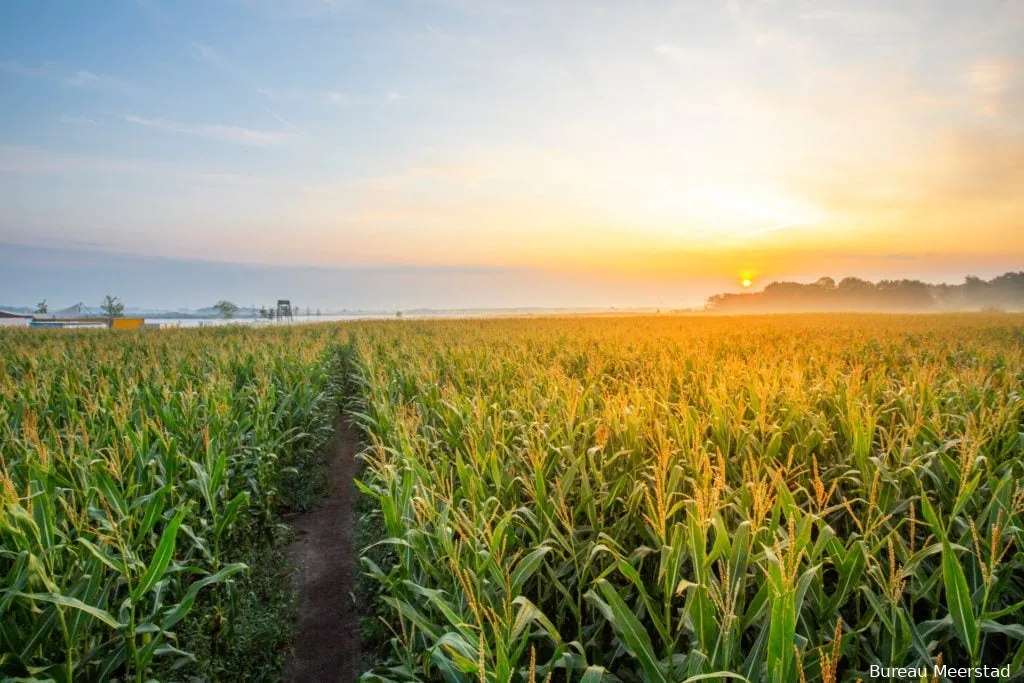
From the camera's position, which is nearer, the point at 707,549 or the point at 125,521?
the point at 707,549

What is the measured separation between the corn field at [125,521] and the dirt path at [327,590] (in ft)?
1.87

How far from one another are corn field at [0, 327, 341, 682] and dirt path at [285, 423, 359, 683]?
570 millimetres

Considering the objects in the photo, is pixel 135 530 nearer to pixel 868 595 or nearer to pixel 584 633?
pixel 584 633

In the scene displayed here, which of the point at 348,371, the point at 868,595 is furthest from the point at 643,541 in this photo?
the point at 348,371

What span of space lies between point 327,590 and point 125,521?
2.19 metres

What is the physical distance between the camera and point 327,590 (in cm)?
502

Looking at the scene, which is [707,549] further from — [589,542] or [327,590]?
[327,590]

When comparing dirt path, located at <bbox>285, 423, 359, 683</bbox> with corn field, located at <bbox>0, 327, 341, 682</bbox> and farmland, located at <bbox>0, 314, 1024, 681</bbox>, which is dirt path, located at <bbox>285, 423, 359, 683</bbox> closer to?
farmland, located at <bbox>0, 314, 1024, 681</bbox>

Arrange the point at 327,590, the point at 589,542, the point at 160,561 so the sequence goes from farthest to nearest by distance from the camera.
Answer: the point at 327,590 < the point at 589,542 < the point at 160,561

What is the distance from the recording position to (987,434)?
13.0 ft

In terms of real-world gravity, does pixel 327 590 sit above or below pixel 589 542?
below

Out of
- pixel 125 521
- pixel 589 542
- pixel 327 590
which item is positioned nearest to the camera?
pixel 589 542

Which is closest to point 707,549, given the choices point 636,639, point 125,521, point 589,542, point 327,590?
point 589,542

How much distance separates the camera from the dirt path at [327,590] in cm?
392
